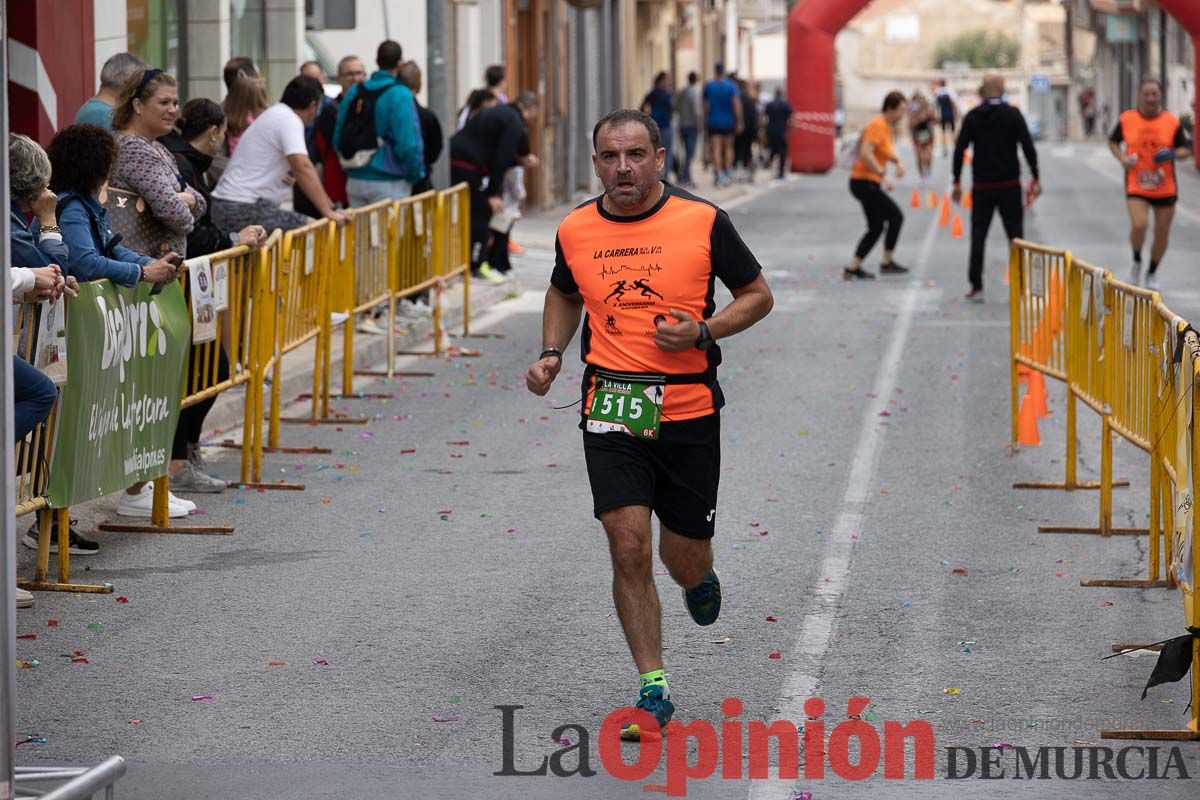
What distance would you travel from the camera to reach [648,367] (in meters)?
6.19

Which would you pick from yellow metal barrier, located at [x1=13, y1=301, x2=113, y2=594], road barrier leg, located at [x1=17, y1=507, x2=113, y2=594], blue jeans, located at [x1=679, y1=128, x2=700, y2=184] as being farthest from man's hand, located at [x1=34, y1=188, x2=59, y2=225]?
blue jeans, located at [x1=679, y1=128, x2=700, y2=184]

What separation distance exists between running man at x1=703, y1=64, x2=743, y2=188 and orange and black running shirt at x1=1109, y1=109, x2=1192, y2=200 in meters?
21.9

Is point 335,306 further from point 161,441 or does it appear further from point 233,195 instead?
point 161,441

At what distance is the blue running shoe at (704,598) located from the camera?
6492 mm

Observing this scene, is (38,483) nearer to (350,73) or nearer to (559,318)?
(559,318)

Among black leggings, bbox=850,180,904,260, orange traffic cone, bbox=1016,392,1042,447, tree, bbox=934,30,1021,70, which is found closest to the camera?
orange traffic cone, bbox=1016,392,1042,447

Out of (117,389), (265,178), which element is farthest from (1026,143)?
(117,389)

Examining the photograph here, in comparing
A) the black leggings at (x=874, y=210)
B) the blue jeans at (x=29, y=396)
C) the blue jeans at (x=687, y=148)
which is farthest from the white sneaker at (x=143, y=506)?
the blue jeans at (x=687, y=148)

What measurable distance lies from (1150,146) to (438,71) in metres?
6.33

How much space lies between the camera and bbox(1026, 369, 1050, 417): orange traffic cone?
38.7 feet

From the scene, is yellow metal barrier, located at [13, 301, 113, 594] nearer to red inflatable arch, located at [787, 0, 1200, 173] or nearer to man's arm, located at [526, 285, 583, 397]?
man's arm, located at [526, 285, 583, 397]

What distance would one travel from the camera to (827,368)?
576 inches

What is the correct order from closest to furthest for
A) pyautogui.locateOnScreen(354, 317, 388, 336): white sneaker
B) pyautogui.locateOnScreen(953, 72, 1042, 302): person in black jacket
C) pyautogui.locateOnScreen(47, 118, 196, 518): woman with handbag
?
pyautogui.locateOnScreen(47, 118, 196, 518): woman with handbag, pyautogui.locateOnScreen(354, 317, 388, 336): white sneaker, pyautogui.locateOnScreen(953, 72, 1042, 302): person in black jacket

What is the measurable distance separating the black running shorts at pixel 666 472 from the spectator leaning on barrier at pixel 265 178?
670 cm
